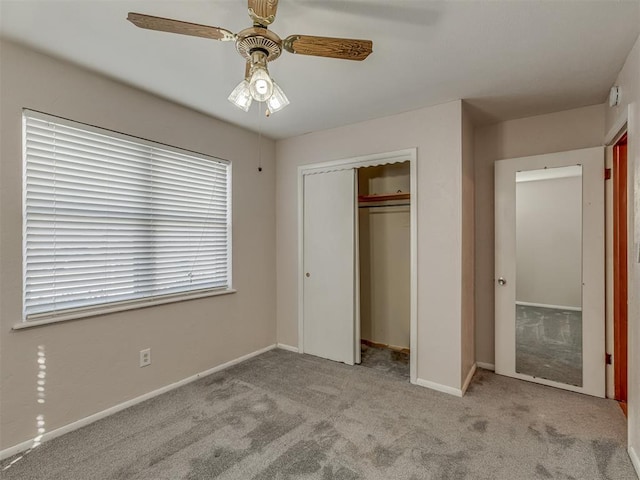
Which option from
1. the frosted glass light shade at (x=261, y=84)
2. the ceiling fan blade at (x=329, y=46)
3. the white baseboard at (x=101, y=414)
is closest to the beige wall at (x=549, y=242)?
the ceiling fan blade at (x=329, y=46)

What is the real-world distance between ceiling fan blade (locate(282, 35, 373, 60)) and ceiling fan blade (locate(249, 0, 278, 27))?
0.38ft

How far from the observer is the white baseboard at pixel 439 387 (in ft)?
8.88

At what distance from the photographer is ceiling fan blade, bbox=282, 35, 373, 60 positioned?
1.40 metres

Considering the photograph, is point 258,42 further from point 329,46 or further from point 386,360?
point 386,360

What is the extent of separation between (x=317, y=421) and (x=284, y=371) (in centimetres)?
94

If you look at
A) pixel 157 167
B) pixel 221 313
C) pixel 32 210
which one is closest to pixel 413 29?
pixel 157 167

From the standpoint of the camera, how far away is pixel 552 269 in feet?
9.53

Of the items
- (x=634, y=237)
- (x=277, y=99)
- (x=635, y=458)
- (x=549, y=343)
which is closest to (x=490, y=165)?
(x=634, y=237)

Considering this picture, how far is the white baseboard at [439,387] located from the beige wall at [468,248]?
0.13 meters

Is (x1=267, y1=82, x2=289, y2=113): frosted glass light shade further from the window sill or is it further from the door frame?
the window sill

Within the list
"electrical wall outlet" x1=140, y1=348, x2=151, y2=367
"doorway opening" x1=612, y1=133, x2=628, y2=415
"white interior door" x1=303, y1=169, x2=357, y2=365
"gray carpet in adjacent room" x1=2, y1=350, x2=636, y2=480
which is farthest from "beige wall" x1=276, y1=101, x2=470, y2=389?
"electrical wall outlet" x1=140, y1=348, x2=151, y2=367

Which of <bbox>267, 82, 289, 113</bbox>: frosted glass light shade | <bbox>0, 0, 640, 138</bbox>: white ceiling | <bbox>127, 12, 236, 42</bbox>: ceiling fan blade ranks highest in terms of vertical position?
<bbox>0, 0, 640, 138</bbox>: white ceiling

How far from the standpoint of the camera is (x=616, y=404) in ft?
8.38

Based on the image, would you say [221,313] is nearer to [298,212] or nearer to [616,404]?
[298,212]
